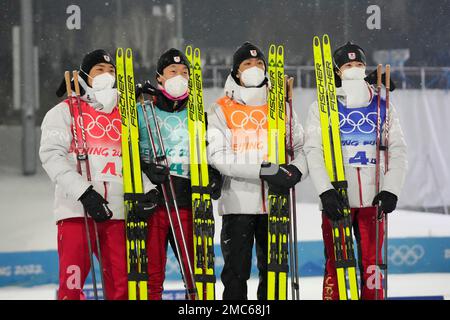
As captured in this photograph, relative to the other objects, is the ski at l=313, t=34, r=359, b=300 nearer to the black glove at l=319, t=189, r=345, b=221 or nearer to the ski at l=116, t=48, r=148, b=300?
the black glove at l=319, t=189, r=345, b=221

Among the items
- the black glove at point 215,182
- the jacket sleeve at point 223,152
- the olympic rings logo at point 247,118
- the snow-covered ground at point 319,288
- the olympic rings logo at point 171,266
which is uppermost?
the olympic rings logo at point 247,118

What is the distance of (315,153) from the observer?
3963 millimetres

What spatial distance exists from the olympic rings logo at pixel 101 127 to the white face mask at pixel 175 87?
11.9 inches

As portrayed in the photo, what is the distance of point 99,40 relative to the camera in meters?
5.34

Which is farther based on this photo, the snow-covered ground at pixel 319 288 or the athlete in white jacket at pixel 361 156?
the snow-covered ground at pixel 319 288

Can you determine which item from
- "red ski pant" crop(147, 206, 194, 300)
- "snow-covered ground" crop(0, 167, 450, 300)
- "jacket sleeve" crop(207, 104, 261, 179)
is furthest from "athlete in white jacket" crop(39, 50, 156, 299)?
"snow-covered ground" crop(0, 167, 450, 300)

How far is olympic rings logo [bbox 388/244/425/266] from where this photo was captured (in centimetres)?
577

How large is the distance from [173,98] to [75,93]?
49 centimetres

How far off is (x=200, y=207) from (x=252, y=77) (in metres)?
0.71

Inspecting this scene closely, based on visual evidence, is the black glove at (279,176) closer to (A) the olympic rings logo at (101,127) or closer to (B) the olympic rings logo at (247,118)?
(B) the olympic rings logo at (247,118)

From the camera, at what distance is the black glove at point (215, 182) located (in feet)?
12.9

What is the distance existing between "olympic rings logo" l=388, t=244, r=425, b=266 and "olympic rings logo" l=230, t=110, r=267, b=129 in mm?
2235

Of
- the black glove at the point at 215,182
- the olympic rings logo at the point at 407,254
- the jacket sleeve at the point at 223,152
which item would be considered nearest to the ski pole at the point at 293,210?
the jacket sleeve at the point at 223,152
